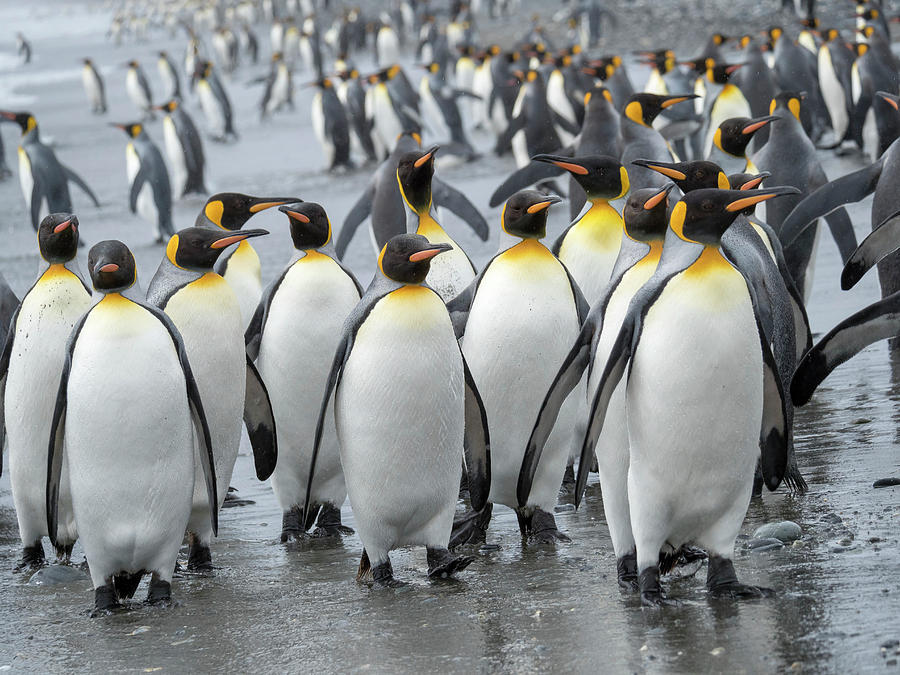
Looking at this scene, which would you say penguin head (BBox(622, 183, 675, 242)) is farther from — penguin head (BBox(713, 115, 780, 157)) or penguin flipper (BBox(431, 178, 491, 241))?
penguin flipper (BBox(431, 178, 491, 241))

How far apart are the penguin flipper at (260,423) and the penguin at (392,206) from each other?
327 cm

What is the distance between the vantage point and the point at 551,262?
4680mm

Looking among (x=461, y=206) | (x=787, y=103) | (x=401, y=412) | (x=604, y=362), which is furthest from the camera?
(x=461, y=206)

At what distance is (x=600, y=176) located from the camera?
5148 mm

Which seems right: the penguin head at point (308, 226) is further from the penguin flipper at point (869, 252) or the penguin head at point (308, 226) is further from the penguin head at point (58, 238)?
the penguin flipper at point (869, 252)

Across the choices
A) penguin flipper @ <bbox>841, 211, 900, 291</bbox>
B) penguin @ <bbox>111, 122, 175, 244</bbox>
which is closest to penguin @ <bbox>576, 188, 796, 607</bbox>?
penguin flipper @ <bbox>841, 211, 900, 291</bbox>

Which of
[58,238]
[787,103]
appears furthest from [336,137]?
[58,238]

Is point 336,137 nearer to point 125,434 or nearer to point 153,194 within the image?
point 153,194

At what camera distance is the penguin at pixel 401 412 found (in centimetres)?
416

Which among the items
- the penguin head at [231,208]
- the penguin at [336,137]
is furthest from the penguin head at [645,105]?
the penguin at [336,137]

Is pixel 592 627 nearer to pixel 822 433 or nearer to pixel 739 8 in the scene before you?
pixel 822 433

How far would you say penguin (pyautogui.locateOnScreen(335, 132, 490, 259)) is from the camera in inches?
327

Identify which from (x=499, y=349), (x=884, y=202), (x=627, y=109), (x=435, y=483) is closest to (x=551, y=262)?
(x=499, y=349)

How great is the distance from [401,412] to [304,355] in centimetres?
95
